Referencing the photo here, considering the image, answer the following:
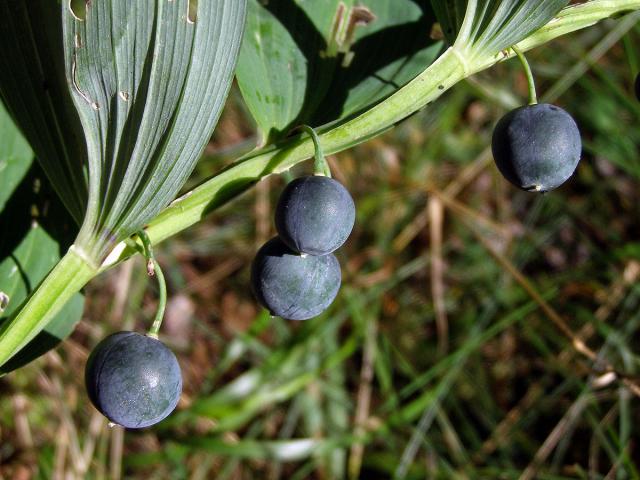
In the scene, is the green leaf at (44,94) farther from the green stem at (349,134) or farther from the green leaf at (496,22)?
the green leaf at (496,22)

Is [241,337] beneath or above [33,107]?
beneath

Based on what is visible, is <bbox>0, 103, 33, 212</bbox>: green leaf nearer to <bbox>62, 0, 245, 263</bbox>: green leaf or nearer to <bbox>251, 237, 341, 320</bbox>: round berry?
<bbox>62, 0, 245, 263</bbox>: green leaf

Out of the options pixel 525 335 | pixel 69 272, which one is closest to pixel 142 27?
pixel 69 272

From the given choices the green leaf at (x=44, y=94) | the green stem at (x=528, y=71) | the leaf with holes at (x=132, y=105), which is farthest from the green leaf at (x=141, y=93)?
the green stem at (x=528, y=71)

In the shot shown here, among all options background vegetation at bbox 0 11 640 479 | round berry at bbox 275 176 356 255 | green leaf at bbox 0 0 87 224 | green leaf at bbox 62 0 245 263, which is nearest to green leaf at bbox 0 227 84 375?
green leaf at bbox 0 0 87 224

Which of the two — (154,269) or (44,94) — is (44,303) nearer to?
(154,269)

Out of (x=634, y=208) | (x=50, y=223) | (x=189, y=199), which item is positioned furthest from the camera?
(x=634, y=208)

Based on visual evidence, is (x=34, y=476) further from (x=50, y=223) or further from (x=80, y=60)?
(x=80, y=60)
